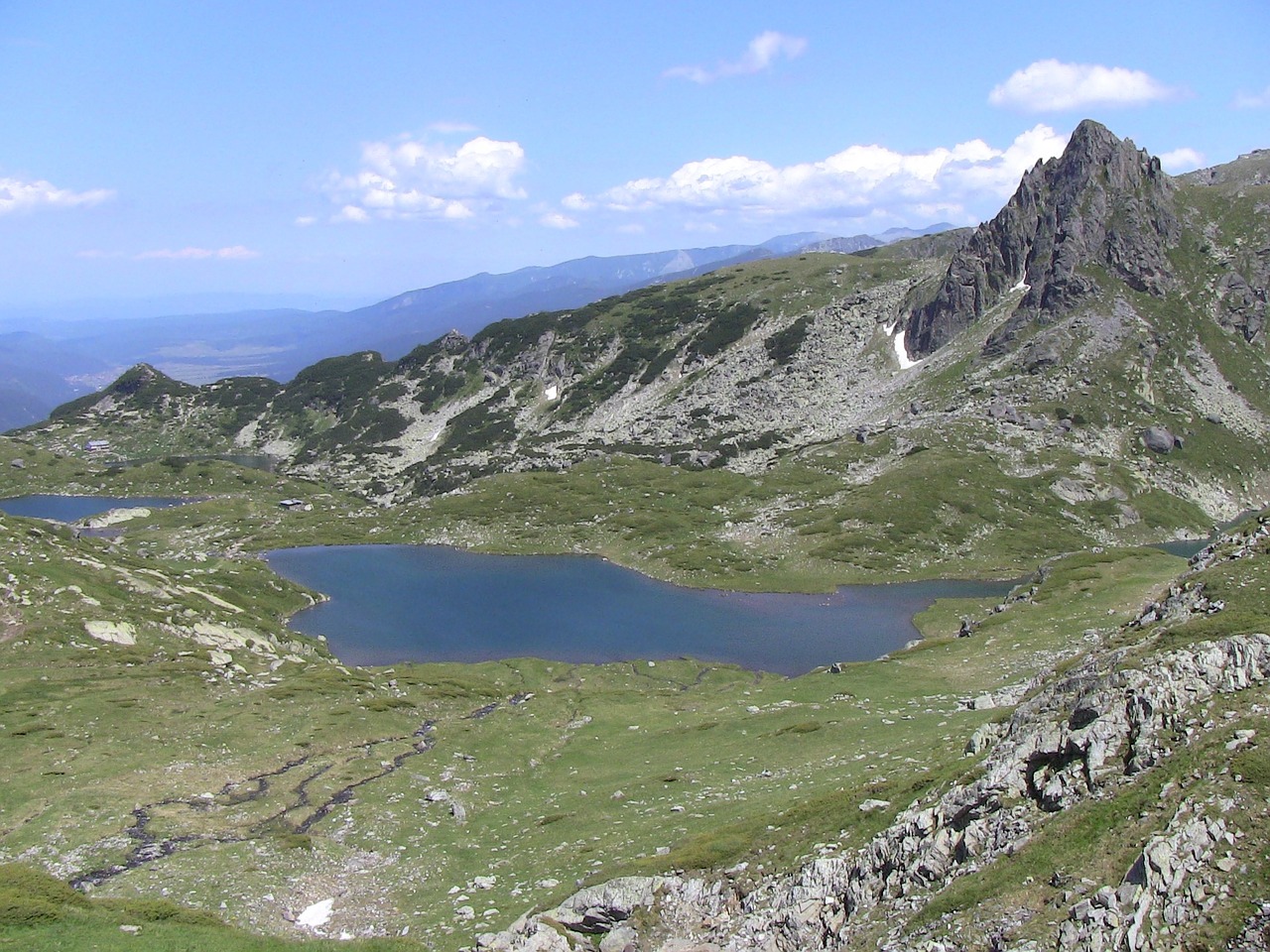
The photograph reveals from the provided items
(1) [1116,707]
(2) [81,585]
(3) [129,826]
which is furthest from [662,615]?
(1) [1116,707]

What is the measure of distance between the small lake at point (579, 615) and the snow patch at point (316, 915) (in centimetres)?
6026

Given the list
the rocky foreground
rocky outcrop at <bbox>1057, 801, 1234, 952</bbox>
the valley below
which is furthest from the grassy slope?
A: rocky outcrop at <bbox>1057, 801, 1234, 952</bbox>

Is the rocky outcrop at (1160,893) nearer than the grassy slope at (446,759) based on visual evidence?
Yes

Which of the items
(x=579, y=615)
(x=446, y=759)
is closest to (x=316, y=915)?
(x=446, y=759)

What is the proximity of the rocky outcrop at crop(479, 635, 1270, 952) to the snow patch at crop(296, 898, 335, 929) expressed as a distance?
822cm

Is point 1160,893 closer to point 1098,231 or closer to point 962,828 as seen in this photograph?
point 962,828

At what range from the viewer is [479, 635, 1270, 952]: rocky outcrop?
22.1 metres

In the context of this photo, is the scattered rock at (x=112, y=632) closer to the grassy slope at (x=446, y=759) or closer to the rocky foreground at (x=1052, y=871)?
the grassy slope at (x=446, y=759)

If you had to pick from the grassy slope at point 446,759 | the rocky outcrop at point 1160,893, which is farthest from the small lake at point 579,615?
the rocky outcrop at point 1160,893

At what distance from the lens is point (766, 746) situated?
46.7 meters

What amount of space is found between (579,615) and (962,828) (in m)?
87.1

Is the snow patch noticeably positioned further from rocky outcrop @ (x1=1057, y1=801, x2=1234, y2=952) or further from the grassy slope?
rocky outcrop @ (x1=1057, y1=801, x2=1234, y2=952)

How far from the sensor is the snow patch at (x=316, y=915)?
1200 inches

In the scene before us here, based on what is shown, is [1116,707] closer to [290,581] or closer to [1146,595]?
[1146,595]
